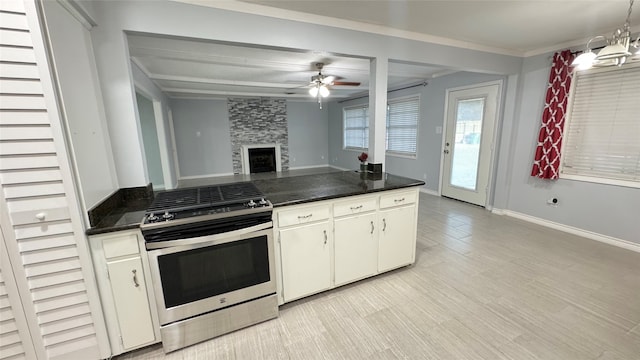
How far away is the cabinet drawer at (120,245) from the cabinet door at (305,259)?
0.91m

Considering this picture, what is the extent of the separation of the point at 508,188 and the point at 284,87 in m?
4.93

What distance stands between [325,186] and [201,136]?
651 cm

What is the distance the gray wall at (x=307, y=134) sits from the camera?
8586 mm

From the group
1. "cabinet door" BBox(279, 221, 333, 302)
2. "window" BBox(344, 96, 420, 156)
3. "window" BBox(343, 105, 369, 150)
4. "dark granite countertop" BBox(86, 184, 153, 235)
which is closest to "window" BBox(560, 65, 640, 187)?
"window" BBox(344, 96, 420, 156)

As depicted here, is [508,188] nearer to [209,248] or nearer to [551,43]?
[551,43]

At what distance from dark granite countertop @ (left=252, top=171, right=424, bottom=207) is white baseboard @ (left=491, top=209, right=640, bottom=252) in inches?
108

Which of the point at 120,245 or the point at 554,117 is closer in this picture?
the point at 120,245

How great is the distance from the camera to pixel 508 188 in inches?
161

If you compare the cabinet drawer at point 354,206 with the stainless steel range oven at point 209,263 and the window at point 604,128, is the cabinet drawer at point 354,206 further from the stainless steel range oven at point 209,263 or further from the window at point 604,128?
the window at point 604,128

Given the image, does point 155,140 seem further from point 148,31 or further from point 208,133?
point 148,31

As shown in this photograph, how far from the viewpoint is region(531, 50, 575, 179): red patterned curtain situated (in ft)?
10.6

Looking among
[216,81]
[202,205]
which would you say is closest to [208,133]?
[216,81]

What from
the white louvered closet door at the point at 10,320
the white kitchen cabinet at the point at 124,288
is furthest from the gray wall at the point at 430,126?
the white louvered closet door at the point at 10,320

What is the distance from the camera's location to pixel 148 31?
1.83 metres
